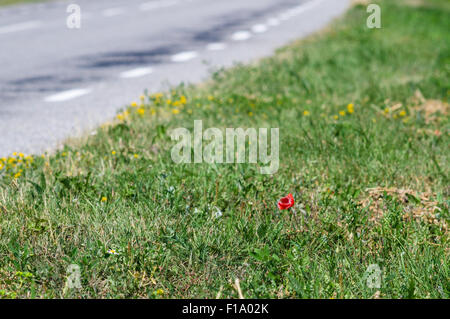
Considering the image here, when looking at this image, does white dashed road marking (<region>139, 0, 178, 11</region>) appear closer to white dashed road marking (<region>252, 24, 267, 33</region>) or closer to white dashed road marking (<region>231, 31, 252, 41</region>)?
white dashed road marking (<region>252, 24, 267, 33</region>)

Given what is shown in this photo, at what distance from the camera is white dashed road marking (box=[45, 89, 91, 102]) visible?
21.4 feet

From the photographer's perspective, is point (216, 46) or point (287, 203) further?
point (216, 46)

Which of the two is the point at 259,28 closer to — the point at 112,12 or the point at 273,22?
the point at 273,22

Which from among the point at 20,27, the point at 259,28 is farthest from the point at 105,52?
the point at 259,28

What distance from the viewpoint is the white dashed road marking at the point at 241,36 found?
449 inches

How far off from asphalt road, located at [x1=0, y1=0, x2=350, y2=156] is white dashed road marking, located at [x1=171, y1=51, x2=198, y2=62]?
0.02 metres

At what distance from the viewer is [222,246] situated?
9.87 feet

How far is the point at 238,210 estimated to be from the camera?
3.48 meters

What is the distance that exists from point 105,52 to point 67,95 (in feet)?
9.98

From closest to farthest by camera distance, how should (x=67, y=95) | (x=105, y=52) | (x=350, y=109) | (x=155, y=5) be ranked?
(x=350, y=109) → (x=67, y=95) → (x=105, y=52) → (x=155, y=5)

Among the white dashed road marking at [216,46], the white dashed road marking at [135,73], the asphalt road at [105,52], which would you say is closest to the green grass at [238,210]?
the asphalt road at [105,52]

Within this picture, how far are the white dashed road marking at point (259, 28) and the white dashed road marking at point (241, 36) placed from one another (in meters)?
0.43

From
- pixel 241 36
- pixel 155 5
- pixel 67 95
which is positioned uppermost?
pixel 155 5

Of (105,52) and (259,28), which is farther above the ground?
(259,28)
